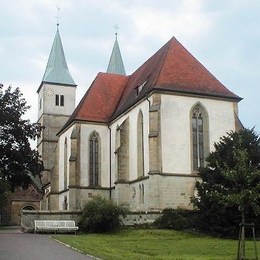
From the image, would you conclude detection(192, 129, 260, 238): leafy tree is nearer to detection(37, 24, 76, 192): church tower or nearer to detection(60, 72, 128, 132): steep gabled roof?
detection(60, 72, 128, 132): steep gabled roof

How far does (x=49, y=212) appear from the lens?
31438 millimetres

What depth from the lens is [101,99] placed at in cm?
4759

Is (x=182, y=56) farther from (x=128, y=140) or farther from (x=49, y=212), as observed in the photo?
(x=49, y=212)

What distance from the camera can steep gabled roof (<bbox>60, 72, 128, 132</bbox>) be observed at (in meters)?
45.8

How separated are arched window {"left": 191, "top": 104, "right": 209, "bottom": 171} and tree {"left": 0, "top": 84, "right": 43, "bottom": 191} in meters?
12.0

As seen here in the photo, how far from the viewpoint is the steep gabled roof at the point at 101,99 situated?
4584 centimetres

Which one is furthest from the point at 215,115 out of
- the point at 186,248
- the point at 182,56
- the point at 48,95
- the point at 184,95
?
the point at 48,95

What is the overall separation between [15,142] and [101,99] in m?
11.3

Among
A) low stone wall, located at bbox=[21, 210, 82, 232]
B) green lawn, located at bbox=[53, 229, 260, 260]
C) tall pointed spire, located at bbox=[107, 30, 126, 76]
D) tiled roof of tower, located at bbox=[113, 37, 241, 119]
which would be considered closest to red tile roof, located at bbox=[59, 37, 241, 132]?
tiled roof of tower, located at bbox=[113, 37, 241, 119]

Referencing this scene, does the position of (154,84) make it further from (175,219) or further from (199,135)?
(175,219)

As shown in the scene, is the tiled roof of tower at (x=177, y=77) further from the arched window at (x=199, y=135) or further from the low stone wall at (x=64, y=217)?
the low stone wall at (x=64, y=217)

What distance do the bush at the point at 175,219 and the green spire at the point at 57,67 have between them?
138 feet

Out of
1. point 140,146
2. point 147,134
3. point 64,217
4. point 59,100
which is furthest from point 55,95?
point 64,217

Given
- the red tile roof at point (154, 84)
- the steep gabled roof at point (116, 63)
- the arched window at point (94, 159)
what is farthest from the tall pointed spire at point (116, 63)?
the arched window at point (94, 159)
